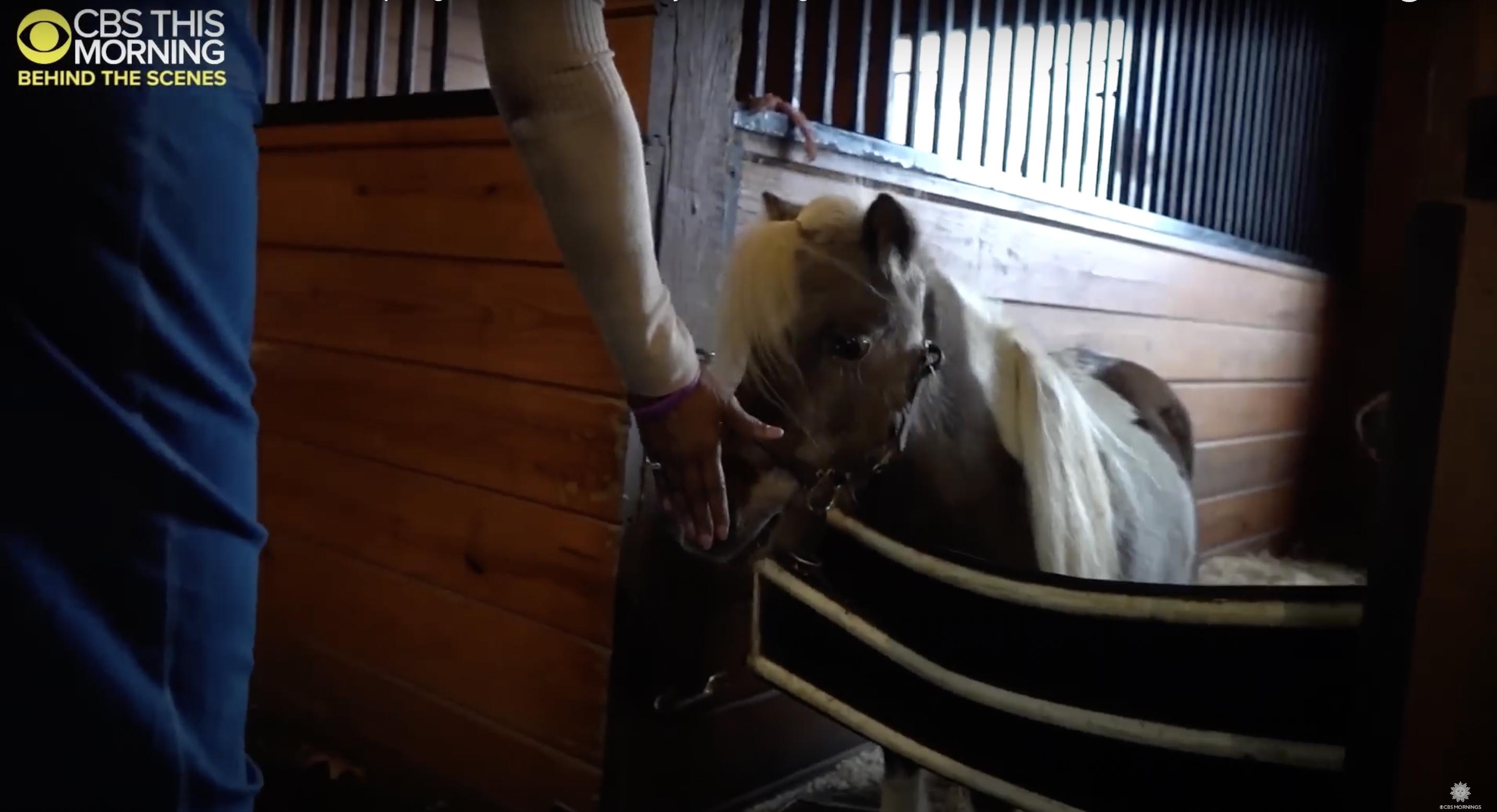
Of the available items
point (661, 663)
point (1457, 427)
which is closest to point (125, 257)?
point (1457, 427)

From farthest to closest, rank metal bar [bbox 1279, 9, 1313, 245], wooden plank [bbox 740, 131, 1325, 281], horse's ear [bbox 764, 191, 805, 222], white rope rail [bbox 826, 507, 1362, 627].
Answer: metal bar [bbox 1279, 9, 1313, 245], wooden plank [bbox 740, 131, 1325, 281], horse's ear [bbox 764, 191, 805, 222], white rope rail [bbox 826, 507, 1362, 627]

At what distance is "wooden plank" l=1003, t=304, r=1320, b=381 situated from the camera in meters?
1.74

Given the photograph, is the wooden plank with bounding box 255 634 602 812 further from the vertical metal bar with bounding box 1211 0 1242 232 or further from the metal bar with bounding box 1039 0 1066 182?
the vertical metal bar with bounding box 1211 0 1242 232

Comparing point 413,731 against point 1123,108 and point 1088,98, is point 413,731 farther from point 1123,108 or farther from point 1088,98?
point 1123,108

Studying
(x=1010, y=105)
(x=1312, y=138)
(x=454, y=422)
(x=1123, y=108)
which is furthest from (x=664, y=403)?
(x=1312, y=138)

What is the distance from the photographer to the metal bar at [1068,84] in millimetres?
1683

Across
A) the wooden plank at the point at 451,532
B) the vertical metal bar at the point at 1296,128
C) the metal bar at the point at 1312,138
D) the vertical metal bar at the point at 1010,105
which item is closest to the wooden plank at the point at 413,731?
the wooden plank at the point at 451,532

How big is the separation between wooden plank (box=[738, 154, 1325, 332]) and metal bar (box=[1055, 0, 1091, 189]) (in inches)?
5.1

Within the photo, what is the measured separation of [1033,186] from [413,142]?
3.12ft

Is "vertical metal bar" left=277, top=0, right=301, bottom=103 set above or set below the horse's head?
above

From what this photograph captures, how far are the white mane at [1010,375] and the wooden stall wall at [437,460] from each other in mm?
205

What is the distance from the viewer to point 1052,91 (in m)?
1.67

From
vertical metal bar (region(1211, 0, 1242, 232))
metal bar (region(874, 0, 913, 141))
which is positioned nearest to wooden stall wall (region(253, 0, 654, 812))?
metal bar (region(874, 0, 913, 141))

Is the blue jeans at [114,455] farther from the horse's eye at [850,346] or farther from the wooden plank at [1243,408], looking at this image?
the wooden plank at [1243,408]
